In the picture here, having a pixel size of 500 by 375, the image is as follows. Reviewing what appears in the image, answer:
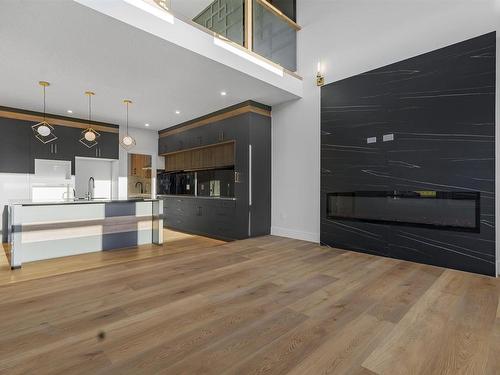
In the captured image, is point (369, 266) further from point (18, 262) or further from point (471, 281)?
point (18, 262)

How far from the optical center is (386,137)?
3.35 metres

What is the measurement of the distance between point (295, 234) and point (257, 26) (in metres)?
3.47

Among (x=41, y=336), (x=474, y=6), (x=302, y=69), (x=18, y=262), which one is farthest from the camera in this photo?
(x=302, y=69)

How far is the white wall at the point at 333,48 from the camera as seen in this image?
297 cm

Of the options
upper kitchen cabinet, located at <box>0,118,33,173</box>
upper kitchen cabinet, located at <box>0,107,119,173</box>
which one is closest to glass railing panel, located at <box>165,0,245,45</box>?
upper kitchen cabinet, located at <box>0,107,119,173</box>

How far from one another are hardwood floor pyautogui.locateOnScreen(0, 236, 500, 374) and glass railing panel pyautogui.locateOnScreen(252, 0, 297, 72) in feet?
11.0

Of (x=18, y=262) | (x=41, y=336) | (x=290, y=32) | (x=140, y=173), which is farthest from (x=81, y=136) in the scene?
(x=41, y=336)

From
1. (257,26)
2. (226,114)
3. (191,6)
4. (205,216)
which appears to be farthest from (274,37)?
(205,216)

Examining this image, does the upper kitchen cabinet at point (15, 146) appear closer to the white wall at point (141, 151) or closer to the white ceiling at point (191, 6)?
the white wall at point (141, 151)

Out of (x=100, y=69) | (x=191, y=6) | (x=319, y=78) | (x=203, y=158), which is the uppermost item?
(x=191, y=6)

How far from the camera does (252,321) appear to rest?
169cm

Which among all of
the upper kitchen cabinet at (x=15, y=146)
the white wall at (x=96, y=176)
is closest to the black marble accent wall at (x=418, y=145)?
the white wall at (x=96, y=176)

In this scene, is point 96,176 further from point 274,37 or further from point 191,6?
point 274,37

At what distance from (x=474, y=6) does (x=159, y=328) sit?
14.5 ft
